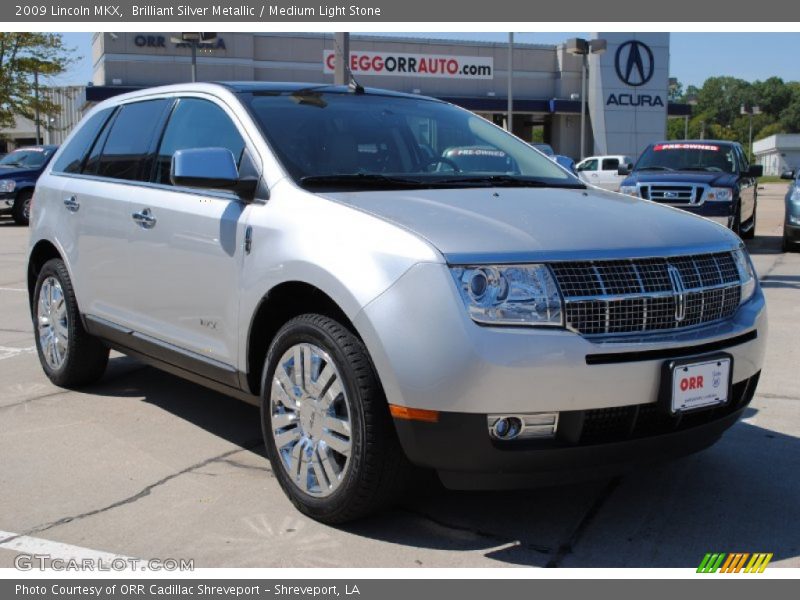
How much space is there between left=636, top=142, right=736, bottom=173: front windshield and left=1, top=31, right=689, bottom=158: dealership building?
2377 cm

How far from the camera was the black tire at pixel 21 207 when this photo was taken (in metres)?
20.2

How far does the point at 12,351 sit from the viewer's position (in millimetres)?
7301

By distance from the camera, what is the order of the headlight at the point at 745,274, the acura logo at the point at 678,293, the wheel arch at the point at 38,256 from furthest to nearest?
the wheel arch at the point at 38,256 < the headlight at the point at 745,274 < the acura logo at the point at 678,293

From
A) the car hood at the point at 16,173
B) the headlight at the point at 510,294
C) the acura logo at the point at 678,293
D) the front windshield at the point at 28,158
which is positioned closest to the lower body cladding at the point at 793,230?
the acura logo at the point at 678,293

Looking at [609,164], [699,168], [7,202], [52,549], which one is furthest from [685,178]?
[609,164]

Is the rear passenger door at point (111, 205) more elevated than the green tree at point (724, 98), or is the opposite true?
the green tree at point (724, 98)

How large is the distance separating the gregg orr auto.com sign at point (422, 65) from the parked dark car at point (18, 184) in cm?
2166

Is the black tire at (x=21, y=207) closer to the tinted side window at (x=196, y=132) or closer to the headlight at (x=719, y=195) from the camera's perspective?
the headlight at (x=719, y=195)

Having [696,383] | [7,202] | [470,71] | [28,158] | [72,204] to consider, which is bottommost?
[696,383]

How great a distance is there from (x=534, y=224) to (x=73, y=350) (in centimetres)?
341

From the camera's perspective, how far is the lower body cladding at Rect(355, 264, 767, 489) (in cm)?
318

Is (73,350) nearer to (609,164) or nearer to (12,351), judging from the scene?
(12,351)

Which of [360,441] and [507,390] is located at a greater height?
[507,390]
